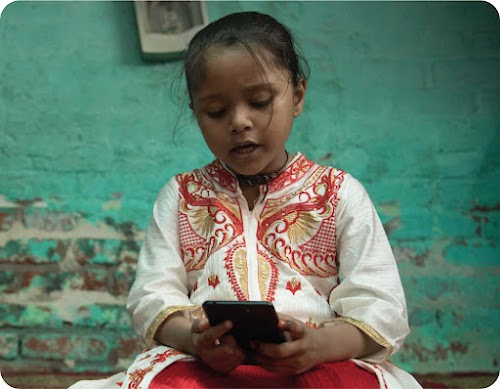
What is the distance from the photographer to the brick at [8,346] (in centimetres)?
214

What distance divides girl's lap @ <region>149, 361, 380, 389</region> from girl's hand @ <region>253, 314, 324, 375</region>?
24 mm

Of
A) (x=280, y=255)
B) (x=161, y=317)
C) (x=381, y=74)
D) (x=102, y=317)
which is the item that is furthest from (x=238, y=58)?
(x=102, y=317)

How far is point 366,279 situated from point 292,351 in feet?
0.94

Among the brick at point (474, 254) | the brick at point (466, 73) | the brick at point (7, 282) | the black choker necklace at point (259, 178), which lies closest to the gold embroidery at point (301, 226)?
the black choker necklace at point (259, 178)

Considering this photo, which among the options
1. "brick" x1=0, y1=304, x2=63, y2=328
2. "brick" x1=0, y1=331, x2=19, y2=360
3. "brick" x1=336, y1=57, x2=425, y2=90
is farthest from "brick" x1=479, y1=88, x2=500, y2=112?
"brick" x1=0, y1=331, x2=19, y2=360

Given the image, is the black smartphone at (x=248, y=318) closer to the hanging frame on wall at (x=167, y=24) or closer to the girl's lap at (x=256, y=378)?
the girl's lap at (x=256, y=378)

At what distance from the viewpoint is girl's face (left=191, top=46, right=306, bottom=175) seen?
1.33m

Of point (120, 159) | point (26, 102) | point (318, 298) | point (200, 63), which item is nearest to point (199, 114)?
point (200, 63)

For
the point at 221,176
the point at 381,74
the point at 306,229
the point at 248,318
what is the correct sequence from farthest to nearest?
1. the point at 381,74
2. the point at 221,176
3. the point at 306,229
4. the point at 248,318

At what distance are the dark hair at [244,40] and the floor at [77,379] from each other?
1.17 m

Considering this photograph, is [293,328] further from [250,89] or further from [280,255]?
[250,89]

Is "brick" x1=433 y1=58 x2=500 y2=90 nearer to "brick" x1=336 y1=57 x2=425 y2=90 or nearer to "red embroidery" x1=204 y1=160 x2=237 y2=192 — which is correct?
A: "brick" x1=336 y1=57 x2=425 y2=90

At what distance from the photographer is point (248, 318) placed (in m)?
1.04

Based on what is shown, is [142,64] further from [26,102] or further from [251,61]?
[251,61]
